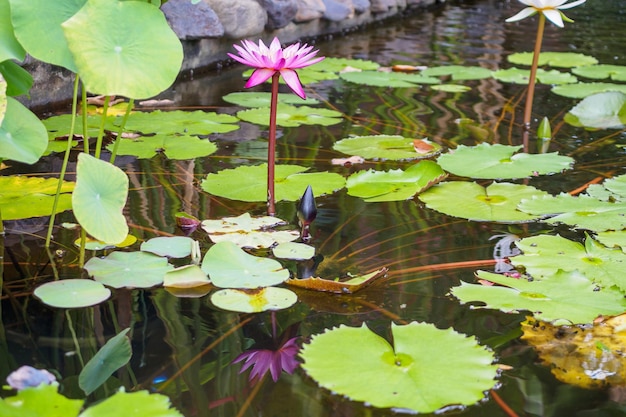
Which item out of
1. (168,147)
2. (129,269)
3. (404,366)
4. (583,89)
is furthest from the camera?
(583,89)

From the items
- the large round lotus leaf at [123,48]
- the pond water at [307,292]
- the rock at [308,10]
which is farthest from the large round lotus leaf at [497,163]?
the rock at [308,10]

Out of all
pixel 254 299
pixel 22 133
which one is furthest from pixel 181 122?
pixel 254 299

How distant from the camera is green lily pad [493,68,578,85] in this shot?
356 cm

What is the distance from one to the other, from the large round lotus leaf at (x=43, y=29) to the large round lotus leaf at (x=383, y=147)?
1.14m

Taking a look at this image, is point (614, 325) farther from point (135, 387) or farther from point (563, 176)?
point (563, 176)

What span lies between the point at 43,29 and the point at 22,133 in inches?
7.5

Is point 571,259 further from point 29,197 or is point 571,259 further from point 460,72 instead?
point 460,72

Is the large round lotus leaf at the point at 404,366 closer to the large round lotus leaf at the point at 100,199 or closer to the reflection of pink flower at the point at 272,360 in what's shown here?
the reflection of pink flower at the point at 272,360

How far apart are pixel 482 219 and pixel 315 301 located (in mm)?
605

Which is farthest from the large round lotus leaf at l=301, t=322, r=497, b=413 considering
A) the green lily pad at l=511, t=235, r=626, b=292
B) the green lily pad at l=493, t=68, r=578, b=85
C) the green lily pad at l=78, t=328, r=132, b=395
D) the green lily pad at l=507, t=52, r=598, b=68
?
the green lily pad at l=507, t=52, r=598, b=68

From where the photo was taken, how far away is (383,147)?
2.44 metres

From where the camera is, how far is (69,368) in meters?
1.13

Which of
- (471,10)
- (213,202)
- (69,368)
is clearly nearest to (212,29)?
(213,202)

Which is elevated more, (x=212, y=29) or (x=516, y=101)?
(x=212, y=29)
